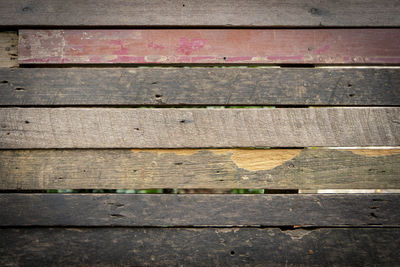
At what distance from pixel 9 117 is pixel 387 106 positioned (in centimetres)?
198

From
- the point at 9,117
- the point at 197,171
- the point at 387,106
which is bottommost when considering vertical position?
the point at 197,171

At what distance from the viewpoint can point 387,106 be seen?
149 centimetres

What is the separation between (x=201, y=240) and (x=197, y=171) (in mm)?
359

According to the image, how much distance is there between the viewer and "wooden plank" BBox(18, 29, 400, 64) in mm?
1484

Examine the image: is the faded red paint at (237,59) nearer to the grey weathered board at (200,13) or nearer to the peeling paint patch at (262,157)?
the grey weathered board at (200,13)

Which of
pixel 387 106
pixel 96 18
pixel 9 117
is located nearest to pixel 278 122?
pixel 387 106

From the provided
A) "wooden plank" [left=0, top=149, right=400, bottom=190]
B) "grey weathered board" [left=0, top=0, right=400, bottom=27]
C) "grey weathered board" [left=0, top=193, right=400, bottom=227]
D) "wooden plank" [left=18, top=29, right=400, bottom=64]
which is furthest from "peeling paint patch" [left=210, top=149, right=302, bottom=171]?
"grey weathered board" [left=0, top=0, right=400, bottom=27]

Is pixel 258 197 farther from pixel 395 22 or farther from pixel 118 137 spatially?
pixel 395 22

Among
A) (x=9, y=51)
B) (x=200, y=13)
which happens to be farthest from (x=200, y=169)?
(x=9, y=51)

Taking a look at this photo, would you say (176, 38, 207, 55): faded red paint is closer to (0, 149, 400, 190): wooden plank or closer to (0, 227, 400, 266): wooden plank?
(0, 149, 400, 190): wooden plank

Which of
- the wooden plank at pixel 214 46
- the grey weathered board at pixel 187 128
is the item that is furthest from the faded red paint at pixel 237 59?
the grey weathered board at pixel 187 128

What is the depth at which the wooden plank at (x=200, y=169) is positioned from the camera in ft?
4.80

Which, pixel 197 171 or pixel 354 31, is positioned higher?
pixel 354 31

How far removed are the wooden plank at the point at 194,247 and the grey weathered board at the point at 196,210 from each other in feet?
0.16
